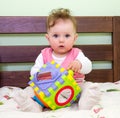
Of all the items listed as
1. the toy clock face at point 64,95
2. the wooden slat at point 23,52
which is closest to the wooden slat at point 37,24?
the wooden slat at point 23,52

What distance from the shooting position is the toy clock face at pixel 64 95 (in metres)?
1.06

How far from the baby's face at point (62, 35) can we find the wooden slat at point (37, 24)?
35 cm

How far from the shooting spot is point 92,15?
1.72 m

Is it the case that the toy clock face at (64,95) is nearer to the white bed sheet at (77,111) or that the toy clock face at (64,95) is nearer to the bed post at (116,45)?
the white bed sheet at (77,111)

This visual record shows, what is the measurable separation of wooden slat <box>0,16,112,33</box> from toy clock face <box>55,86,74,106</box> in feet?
2.13

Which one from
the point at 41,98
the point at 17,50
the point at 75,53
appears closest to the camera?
the point at 41,98

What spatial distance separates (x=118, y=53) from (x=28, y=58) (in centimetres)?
57

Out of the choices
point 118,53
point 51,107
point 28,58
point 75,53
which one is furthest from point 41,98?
point 118,53

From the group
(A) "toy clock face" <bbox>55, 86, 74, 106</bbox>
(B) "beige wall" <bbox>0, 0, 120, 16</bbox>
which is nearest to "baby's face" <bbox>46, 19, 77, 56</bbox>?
(A) "toy clock face" <bbox>55, 86, 74, 106</bbox>

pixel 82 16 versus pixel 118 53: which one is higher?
pixel 82 16

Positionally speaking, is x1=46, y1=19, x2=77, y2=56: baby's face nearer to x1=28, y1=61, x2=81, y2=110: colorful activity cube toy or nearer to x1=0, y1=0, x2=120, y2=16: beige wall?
x1=28, y1=61, x2=81, y2=110: colorful activity cube toy

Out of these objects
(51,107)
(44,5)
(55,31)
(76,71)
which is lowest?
(51,107)

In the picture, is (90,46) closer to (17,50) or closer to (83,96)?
(17,50)

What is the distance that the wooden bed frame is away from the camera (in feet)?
5.35
